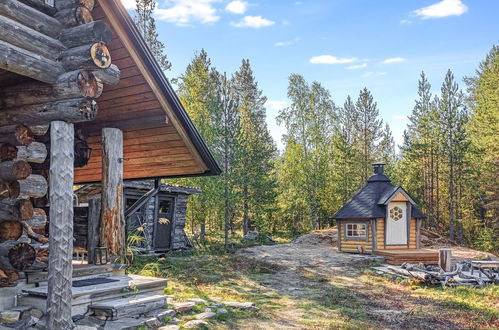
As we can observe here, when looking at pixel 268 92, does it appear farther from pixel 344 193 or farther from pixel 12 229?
pixel 12 229

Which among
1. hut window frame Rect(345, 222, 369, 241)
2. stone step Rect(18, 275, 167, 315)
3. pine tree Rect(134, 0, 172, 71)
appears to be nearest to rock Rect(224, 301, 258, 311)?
stone step Rect(18, 275, 167, 315)

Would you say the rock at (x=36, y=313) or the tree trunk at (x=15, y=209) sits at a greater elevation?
the tree trunk at (x=15, y=209)

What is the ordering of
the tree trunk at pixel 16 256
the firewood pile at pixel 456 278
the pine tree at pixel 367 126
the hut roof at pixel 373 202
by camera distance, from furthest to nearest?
the pine tree at pixel 367 126, the hut roof at pixel 373 202, the firewood pile at pixel 456 278, the tree trunk at pixel 16 256

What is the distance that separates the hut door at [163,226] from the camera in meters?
20.2

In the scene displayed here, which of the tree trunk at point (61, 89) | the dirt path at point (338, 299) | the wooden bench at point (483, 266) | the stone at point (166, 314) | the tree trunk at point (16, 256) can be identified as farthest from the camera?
the wooden bench at point (483, 266)

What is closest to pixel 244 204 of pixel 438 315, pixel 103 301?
pixel 438 315

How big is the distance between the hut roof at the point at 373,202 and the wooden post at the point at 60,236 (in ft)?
58.5

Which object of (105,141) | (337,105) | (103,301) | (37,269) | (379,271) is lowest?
(379,271)

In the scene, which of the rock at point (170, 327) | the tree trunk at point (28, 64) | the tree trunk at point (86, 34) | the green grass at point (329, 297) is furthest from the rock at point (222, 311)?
the tree trunk at point (86, 34)

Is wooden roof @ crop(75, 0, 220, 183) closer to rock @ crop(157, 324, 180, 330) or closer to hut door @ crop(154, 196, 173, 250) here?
rock @ crop(157, 324, 180, 330)

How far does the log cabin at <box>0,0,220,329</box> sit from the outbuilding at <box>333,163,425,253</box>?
15.0 meters

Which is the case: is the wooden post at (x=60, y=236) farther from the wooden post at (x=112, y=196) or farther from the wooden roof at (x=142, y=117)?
the wooden post at (x=112, y=196)

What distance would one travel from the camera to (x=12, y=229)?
20.9 ft

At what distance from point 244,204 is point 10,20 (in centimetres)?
2652
